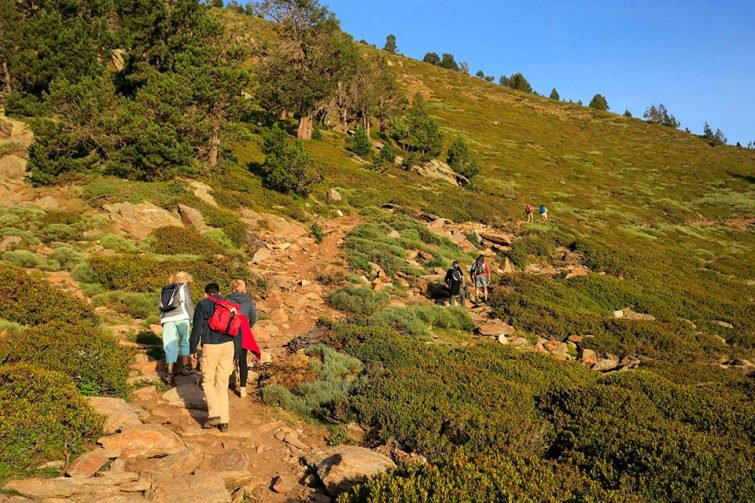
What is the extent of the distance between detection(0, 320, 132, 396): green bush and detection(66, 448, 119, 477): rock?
1721 millimetres

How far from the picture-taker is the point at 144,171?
20047 millimetres

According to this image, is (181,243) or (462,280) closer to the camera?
(181,243)

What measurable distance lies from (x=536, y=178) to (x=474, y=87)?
83.2 m

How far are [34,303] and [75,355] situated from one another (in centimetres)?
265

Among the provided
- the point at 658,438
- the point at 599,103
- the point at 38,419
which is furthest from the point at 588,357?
the point at 599,103

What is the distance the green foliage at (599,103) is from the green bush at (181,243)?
156 metres

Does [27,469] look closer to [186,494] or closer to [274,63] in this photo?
[186,494]

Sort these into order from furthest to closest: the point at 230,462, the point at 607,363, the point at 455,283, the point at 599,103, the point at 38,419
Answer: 1. the point at 599,103
2. the point at 455,283
3. the point at 607,363
4. the point at 230,462
5. the point at 38,419

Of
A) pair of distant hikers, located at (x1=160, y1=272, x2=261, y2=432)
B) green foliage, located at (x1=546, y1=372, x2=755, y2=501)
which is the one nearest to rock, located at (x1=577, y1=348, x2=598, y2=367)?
green foliage, located at (x1=546, y1=372, x2=755, y2=501)

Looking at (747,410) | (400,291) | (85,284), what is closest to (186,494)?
(85,284)

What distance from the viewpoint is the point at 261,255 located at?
16969 mm

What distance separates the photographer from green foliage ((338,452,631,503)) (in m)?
4.48

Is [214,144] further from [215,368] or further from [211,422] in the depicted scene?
[211,422]

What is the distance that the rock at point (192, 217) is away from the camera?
1762 cm
